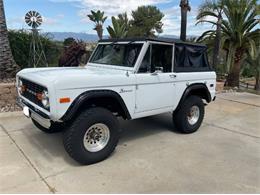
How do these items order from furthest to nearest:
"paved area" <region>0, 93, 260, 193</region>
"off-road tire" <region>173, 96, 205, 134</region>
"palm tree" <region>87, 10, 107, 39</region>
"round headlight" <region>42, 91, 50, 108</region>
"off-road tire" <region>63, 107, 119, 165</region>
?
1. "palm tree" <region>87, 10, 107, 39</region>
2. "off-road tire" <region>173, 96, 205, 134</region>
3. "off-road tire" <region>63, 107, 119, 165</region>
4. "round headlight" <region>42, 91, 50, 108</region>
5. "paved area" <region>0, 93, 260, 193</region>

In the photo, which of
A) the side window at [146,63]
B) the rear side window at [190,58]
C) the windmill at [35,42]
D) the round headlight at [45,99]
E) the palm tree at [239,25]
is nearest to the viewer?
the round headlight at [45,99]

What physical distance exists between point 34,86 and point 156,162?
2130 mm

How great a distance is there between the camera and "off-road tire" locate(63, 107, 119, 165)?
3.44 metres

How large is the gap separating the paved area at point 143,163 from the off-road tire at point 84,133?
0.14 metres

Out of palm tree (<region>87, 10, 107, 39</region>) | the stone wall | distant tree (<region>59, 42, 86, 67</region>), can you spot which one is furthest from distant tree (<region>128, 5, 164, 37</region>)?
the stone wall

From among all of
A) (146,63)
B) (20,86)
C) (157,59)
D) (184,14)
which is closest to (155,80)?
(146,63)

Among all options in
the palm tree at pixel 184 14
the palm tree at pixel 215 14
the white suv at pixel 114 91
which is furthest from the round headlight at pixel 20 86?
the palm tree at pixel 215 14

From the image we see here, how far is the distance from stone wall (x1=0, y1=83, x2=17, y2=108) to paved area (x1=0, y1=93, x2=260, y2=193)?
954mm

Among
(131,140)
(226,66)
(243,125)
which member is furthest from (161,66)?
(226,66)

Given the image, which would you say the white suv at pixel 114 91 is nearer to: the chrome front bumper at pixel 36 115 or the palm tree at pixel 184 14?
the chrome front bumper at pixel 36 115

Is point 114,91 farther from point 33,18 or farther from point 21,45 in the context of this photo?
point 33,18

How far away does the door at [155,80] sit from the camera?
412 cm

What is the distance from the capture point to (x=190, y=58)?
5078mm

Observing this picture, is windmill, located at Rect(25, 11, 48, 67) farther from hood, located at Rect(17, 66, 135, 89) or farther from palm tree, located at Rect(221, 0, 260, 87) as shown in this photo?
palm tree, located at Rect(221, 0, 260, 87)
